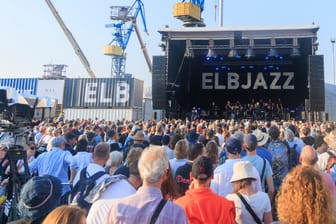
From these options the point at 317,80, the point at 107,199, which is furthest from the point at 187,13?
the point at 107,199

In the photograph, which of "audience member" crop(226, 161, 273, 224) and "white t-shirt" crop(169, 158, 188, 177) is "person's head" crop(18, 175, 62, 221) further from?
"white t-shirt" crop(169, 158, 188, 177)

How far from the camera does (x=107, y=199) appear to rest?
240 cm

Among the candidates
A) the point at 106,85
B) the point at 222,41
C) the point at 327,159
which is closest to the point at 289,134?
the point at 327,159

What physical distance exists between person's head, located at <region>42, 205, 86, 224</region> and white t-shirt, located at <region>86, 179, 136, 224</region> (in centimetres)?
65

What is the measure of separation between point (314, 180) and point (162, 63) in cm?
1324

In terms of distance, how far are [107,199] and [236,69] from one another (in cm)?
1814

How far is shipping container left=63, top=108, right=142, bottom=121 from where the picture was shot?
2190cm

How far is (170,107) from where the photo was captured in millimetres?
16562

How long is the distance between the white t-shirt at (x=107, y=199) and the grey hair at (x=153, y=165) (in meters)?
0.43

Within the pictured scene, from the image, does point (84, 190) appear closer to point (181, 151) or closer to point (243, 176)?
point (243, 176)

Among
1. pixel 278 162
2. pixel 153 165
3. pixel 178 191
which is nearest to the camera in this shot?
pixel 153 165

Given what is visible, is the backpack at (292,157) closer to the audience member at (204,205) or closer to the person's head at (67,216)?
the audience member at (204,205)

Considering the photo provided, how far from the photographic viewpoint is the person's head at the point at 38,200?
1912 millimetres

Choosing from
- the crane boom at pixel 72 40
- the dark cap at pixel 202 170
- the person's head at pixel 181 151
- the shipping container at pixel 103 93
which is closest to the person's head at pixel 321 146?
the person's head at pixel 181 151
